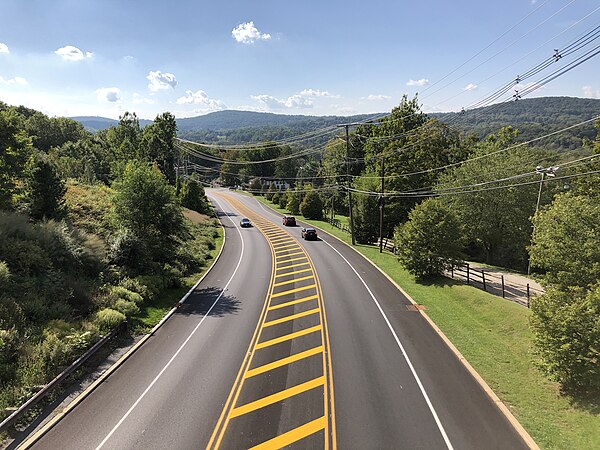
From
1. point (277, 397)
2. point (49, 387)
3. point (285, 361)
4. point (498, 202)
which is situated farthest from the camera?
point (498, 202)

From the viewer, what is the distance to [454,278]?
2755 cm

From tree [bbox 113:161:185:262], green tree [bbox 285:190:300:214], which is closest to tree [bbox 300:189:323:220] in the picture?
Result: green tree [bbox 285:190:300:214]

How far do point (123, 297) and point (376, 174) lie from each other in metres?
38.9

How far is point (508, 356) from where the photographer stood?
15156 mm

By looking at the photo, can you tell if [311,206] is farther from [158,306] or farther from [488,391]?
[488,391]

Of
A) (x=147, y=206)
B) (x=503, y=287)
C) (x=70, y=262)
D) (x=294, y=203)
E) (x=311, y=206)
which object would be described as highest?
(x=147, y=206)

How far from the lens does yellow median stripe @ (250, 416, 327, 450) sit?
992 centimetres

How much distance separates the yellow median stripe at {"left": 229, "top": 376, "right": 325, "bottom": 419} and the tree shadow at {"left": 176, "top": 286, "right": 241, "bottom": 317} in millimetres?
8330

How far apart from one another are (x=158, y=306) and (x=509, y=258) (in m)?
38.8

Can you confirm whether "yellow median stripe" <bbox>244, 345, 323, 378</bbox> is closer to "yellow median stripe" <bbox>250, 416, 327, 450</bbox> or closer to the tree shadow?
"yellow median stripe" <bbox>250, 416, 327, 450</bbox>

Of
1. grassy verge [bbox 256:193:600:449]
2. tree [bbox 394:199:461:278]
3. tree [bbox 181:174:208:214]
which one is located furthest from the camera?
tree [bbox 181:174:208:214]

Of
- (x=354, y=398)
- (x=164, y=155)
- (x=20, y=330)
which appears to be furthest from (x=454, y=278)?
(x=164, y=155)

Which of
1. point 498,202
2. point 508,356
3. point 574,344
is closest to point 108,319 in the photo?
point 508,356

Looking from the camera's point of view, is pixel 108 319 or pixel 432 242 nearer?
pixel 108 319
